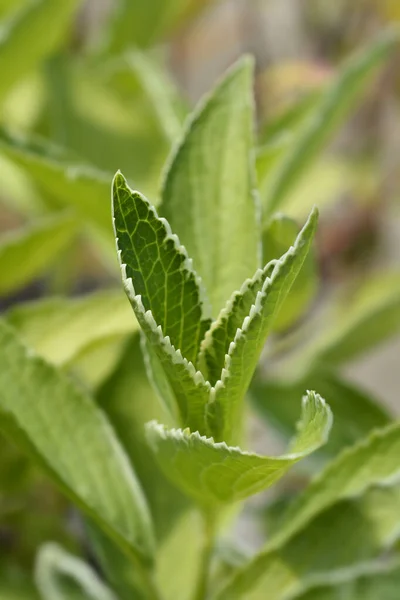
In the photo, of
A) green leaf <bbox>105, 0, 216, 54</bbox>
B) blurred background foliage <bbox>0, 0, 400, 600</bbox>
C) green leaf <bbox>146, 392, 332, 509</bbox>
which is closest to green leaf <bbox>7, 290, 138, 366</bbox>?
blurred background foliage <bbox>0, 0, 400, 600</bbox>

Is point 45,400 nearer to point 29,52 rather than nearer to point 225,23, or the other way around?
point 29,52

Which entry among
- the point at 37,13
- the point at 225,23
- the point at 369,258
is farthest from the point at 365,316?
the point at 225,23

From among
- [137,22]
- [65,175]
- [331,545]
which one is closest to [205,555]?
[331,545]

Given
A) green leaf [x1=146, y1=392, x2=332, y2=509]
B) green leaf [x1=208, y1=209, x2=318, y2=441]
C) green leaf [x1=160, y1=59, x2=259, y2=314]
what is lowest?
green leaf [x1=146, y1=392, x2=332, y2=509]

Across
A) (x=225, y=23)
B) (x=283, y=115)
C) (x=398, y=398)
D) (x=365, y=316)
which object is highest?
(x=225, y=23)

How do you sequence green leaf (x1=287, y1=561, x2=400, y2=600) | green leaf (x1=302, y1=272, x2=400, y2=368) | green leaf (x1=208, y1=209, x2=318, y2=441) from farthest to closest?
green leaf (x1=302, y1=272, x2=400, y2=368)
green leaf (x1=287, y1=561, x2=400, y2=600)
green leaf (x1=208, y1=209, x2=318, y2=441)

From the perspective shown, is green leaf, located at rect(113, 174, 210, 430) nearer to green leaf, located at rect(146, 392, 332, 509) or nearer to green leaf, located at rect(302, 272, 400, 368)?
green leaf, located at rect(146, 392, 332, 509)

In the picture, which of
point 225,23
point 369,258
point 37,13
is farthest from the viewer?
point 225,23
